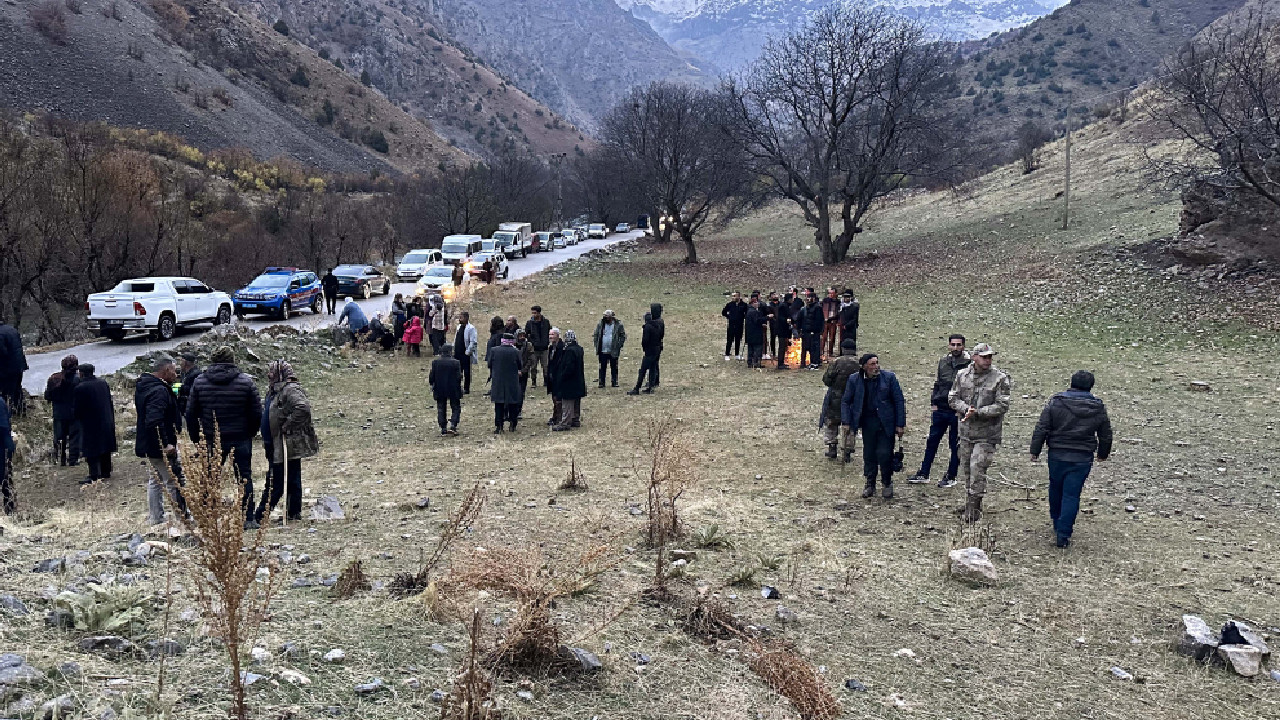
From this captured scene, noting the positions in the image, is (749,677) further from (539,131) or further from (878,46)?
(539,131)

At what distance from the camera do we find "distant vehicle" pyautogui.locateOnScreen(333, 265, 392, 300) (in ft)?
108

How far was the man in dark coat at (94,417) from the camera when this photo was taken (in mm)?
10242

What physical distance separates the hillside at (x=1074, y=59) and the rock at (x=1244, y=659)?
78.3 m

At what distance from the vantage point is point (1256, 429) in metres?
11.2

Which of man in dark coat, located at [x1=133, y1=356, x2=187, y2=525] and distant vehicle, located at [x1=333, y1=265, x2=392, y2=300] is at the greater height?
distant vehicle, located at [x1=333, y1=265, x2=392, y2=300]

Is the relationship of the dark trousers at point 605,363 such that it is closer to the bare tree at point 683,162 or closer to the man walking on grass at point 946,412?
the man walking on grass at point 946,412

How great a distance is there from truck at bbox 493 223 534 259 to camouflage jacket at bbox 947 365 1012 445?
43.7 m

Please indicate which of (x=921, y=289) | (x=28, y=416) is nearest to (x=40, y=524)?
(x=28, y=416)

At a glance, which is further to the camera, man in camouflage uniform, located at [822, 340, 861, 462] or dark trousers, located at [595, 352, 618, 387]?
dark trousers, located at [595, 352, 618, 387]

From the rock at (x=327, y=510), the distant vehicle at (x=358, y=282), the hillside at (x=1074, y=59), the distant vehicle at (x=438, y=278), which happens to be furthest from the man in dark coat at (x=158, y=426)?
the hillside at (x=1074, y=59)

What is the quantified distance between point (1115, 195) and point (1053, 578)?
32847 mm

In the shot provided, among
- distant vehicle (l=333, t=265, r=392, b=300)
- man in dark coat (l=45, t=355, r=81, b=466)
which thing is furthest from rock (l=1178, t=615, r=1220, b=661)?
distant vehicle (l=333, t=265, r=392, b=300)

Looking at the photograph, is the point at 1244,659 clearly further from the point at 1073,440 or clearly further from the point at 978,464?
the point at 978,464

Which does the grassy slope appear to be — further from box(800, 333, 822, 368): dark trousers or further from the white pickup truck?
the white pickup truck
